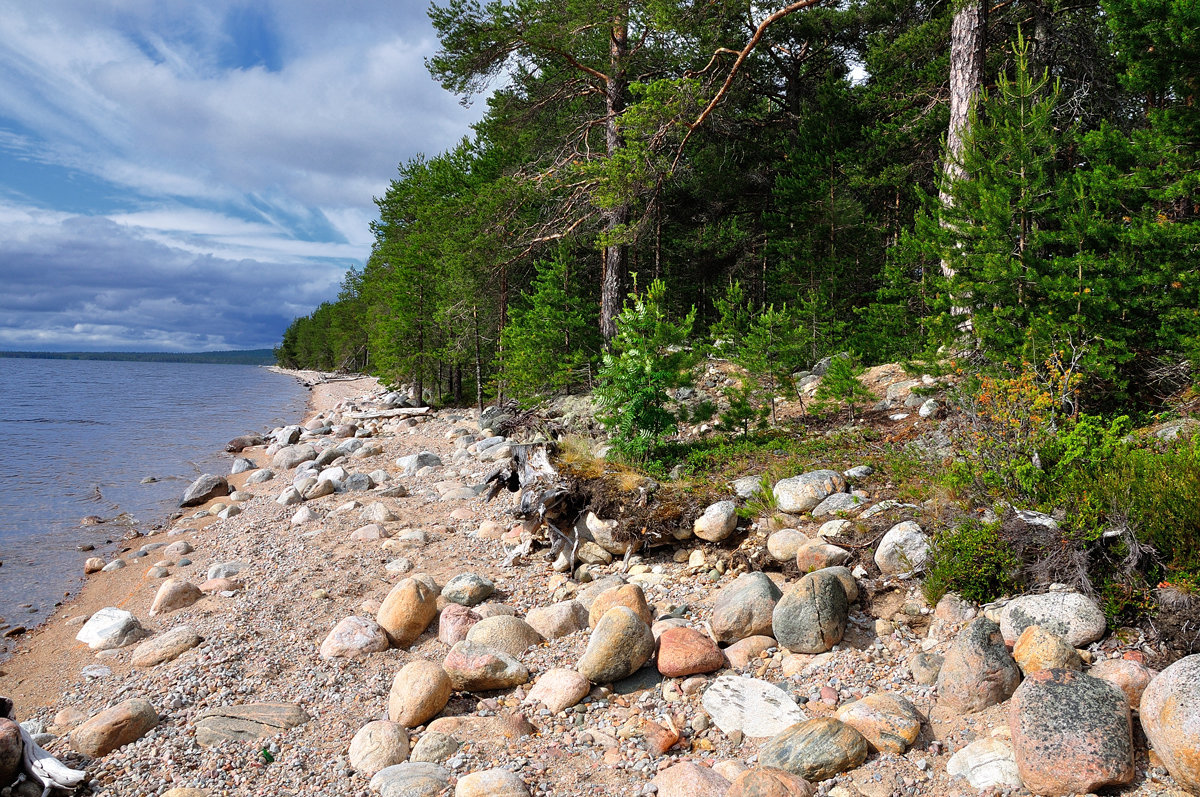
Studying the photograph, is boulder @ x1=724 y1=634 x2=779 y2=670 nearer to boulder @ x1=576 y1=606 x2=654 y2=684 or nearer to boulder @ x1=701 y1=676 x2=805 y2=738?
boulder @ x1=701 y1=676 x2=805 y2=738

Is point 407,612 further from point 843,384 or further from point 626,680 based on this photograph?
point 843,384

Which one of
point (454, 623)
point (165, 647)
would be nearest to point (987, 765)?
point (454, 623)

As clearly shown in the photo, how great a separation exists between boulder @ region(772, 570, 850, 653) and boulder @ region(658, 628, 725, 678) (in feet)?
1.75

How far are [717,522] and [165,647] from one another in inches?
227

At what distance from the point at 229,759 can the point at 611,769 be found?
8.76 feet

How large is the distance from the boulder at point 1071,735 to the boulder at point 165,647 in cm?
703

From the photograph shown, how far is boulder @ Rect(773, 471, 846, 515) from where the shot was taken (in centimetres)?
654

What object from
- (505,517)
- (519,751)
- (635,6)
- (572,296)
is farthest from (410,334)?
(519,751)

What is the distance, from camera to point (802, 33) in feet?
63.3

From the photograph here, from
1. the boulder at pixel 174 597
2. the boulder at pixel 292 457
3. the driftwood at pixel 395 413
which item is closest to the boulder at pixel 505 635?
the boulder at pixel 174 597

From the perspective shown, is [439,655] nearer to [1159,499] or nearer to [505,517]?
[505,517]

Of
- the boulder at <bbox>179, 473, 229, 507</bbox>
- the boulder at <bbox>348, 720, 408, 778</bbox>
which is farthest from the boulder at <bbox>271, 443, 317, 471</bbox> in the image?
the boulder at <bbox>348, 720, 408, 778</bbox>

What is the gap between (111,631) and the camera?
678 centimetres

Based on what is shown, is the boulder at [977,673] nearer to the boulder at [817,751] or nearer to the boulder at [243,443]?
the boulder at [817,751]
